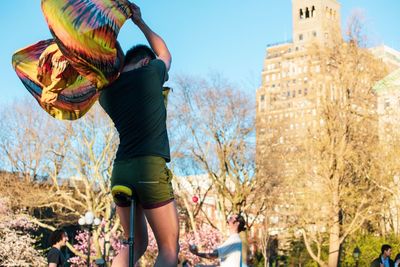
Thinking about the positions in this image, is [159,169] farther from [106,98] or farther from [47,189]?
[47,189]

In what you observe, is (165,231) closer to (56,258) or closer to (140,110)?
(140,110)

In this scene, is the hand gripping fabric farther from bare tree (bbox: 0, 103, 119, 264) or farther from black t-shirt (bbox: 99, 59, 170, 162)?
bare tree (bbox: 0, 103, 119, 264)

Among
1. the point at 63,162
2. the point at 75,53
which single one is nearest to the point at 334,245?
the point at 63,162

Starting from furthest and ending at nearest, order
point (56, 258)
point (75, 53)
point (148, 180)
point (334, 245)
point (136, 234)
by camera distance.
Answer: point (334, 245) → point (56, 258) → point (136, 234) → point (148, 180) → point (75, 53)

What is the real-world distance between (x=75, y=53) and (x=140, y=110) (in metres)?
0.52

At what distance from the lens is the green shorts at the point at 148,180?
3.50 metres

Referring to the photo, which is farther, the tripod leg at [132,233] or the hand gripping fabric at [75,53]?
the tripod leg at [132,233]

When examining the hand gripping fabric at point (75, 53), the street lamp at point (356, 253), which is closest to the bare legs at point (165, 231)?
the hand gripping fabric at point (75, 53)

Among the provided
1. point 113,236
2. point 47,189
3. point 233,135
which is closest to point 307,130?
point 233,135

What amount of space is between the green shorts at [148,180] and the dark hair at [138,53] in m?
0.67

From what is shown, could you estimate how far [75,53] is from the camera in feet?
11.1

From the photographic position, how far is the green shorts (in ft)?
11.5

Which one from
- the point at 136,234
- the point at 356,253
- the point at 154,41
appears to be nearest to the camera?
the point at 136,234

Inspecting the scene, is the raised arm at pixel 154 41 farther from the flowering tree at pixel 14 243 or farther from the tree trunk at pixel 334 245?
the flowering tree at pixel 14 243
